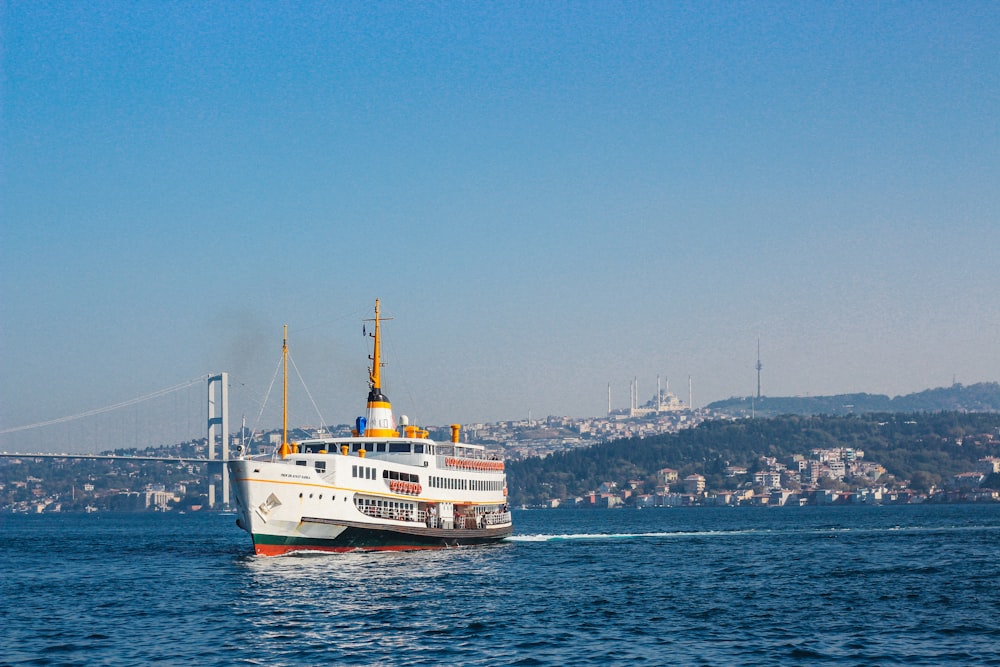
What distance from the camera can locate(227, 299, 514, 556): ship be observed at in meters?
49.5

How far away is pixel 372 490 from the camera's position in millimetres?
53125

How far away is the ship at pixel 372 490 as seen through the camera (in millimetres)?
49531

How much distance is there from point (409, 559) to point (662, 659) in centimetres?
2660

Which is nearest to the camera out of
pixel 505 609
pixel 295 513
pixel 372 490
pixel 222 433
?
pixel 505 609

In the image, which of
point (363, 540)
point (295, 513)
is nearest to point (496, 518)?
point (363, 540)

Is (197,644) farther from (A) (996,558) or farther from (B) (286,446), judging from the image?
(A) (996,558)

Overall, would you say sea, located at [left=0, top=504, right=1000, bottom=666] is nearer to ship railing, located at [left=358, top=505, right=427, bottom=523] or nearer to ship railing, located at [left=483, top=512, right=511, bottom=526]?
ship railing, located at [left=358, top=505, right=427, bottom=523]

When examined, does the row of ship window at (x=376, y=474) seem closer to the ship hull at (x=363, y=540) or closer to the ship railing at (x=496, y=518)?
the ship hull at (x=363, y=540)

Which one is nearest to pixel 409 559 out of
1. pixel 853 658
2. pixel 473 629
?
pixel 473 629

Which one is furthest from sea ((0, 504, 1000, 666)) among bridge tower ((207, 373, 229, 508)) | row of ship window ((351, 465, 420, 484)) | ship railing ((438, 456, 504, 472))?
bridge tower ((207, 373, 229, 508))

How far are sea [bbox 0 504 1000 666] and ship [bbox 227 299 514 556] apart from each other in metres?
1.54

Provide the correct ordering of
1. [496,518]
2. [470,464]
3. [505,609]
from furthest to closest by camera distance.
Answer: [496,518], [470,464], [505,609]

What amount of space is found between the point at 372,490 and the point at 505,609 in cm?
1856

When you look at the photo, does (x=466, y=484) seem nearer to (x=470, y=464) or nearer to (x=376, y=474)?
(x=470, y=464)
